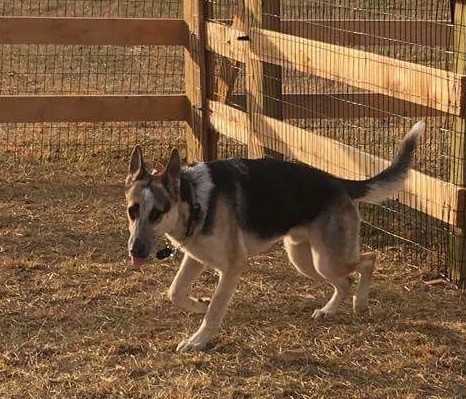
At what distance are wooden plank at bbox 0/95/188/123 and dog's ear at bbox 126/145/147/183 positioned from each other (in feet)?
13.5

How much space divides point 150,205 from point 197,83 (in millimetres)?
4477

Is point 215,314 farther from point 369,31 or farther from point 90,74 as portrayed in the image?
point 90,74

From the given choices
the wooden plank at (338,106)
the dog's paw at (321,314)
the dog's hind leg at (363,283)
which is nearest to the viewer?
the dog's paw at (321,314)

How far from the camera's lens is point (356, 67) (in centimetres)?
671

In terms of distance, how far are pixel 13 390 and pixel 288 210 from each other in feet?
5.68

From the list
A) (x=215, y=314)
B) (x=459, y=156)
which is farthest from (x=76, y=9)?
(x=215, y=314)

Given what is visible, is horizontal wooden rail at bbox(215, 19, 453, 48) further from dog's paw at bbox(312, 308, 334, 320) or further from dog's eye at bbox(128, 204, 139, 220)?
dog's eye at bbox(128, 204, 139, 220)

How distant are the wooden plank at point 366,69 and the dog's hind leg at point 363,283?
3.24 ft

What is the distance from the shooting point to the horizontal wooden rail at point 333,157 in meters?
6.12

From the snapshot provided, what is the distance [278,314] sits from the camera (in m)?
5.70

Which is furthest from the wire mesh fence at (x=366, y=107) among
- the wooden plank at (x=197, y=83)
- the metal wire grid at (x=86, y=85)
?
the metal wire grid at (x=86, y=85)

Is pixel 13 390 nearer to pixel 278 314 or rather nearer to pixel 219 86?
pixel 278 314

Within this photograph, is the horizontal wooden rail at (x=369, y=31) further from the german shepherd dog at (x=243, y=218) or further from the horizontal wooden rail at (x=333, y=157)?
the german shepherd dog at (x=243, y=218)

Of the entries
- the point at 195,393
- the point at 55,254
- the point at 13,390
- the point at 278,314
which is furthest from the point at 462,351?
the point at 55,254
